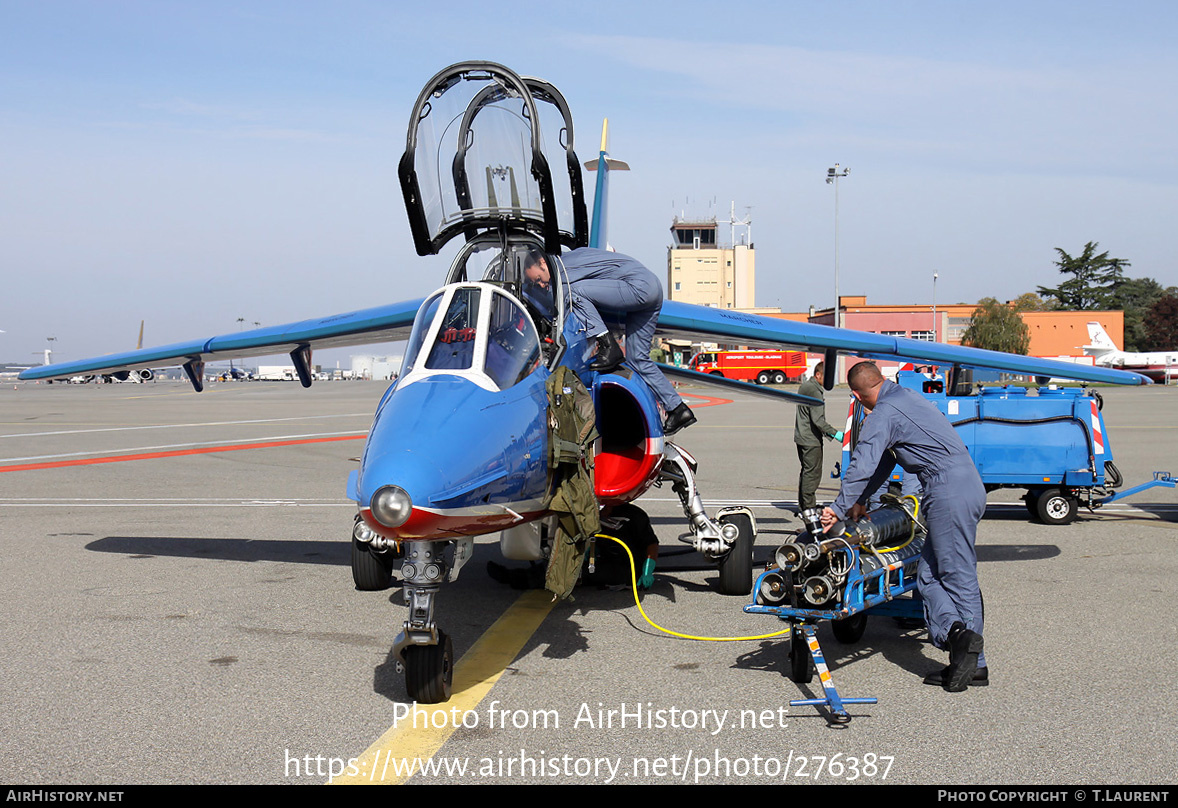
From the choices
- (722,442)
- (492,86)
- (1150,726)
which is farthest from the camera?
(722,442)

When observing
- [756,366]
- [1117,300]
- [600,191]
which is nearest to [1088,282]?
[1117,300]

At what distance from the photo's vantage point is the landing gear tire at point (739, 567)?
7.70 meters

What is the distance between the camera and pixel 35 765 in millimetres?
4004

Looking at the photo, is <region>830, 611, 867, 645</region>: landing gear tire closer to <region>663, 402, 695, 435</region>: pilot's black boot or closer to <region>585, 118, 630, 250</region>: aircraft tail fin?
<region>663, 402, 695, 435</region>: pilot's black boot

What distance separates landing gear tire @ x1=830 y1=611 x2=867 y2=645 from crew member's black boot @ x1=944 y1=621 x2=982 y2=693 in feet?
2.81

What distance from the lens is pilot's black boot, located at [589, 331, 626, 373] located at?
280 inches

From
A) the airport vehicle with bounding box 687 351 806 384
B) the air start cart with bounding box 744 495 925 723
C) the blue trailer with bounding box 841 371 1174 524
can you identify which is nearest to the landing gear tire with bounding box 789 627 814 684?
the air start cart with bounding box 744 495 925 723

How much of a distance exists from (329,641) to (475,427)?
85.1 inches

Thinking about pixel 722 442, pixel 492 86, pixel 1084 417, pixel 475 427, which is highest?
pixel 492 86

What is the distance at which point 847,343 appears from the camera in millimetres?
9633

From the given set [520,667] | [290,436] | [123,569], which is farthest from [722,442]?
[520,667]

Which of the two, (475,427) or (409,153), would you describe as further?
(409,153)

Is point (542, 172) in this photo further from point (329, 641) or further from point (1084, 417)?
point (1084, 417)

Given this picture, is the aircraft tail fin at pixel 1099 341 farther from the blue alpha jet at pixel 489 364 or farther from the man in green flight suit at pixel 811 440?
the blue alpha jet at pixel 489 364
